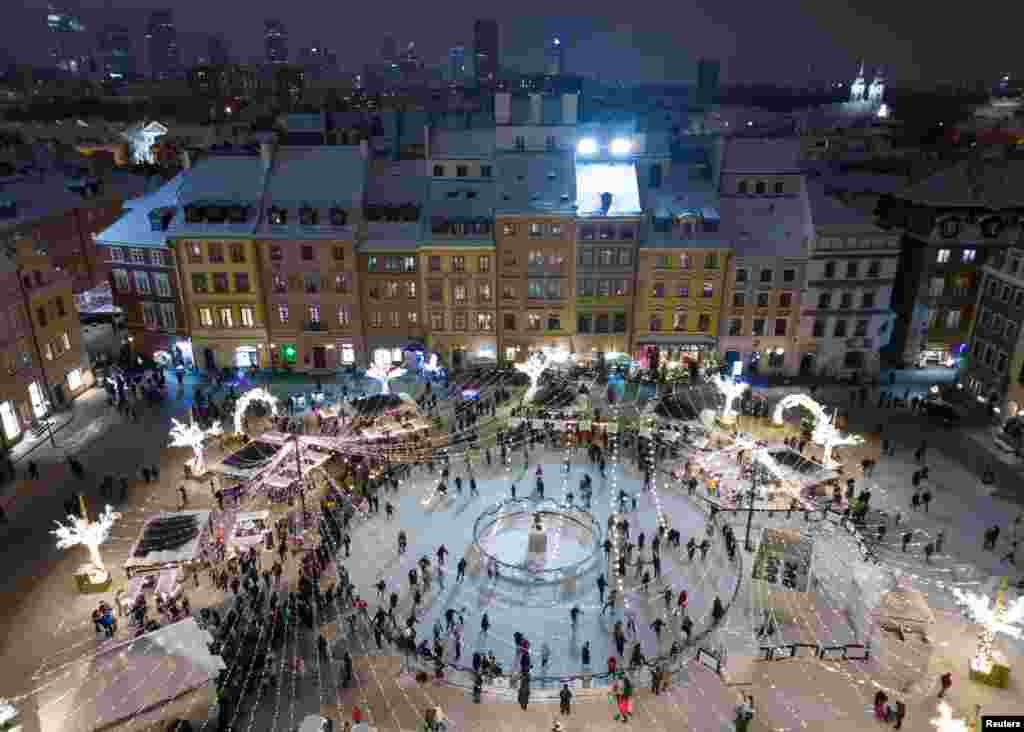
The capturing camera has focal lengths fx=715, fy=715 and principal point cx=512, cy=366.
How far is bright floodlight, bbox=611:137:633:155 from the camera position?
61.1 metres

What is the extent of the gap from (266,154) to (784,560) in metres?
49.1

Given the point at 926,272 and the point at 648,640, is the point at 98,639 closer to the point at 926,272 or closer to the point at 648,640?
the point at 648,640

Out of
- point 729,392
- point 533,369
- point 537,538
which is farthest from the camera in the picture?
point 533,369

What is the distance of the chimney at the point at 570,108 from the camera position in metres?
61.0

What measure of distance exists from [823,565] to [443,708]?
794 inches

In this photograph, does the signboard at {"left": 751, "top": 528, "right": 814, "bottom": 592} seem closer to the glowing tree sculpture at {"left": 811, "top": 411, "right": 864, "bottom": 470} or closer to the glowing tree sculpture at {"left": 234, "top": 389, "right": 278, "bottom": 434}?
the glowing tree sculpture at {"left": 811, "top": 411, "right": 864, "bottom": 470}

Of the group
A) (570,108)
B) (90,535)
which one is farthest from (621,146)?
(90,535)

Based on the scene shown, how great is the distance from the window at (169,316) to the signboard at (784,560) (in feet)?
157

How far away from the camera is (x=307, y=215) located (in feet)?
185

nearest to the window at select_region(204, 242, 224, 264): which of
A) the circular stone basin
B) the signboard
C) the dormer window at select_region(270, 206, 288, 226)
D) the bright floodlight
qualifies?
the dormer window at select_region(270, 206, 288, 226)

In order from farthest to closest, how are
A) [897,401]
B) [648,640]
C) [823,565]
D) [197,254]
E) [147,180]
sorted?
[147,180] → [197,254] → [897,401] → [823,565] → [648,640]

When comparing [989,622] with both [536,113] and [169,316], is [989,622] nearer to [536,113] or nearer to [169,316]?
[536,113]

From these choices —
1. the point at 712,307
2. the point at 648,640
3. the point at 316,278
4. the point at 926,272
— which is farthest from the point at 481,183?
the point at 648,640

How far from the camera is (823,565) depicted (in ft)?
117
